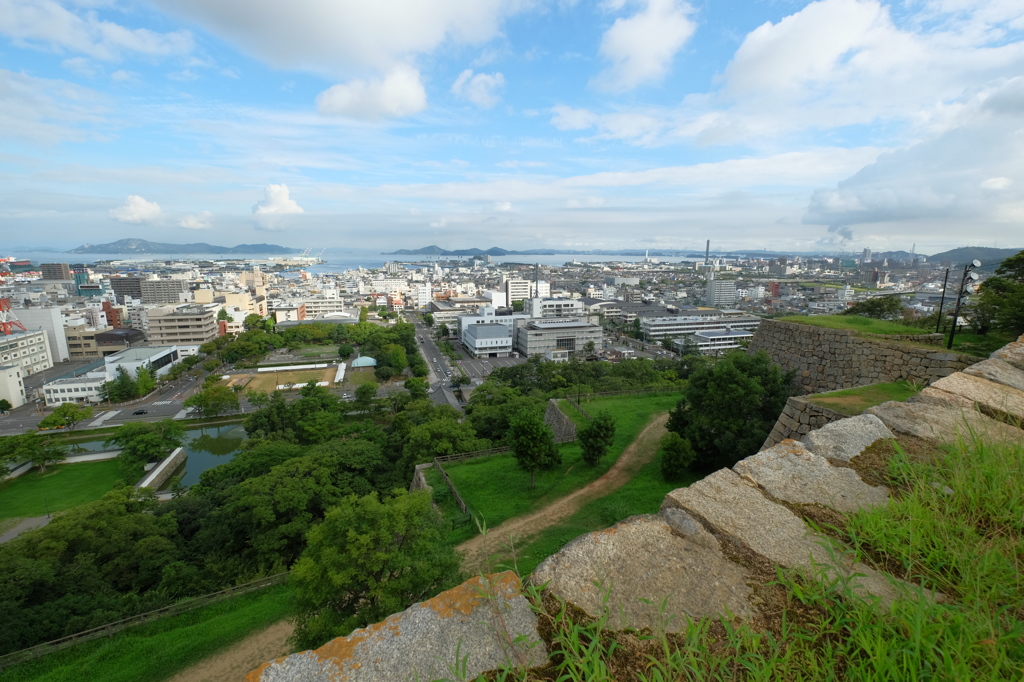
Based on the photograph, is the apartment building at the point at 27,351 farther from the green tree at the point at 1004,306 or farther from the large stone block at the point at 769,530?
the green tree at the point at 1004,306

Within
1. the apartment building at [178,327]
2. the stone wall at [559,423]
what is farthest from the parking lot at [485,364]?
the apartment building at [178,327]

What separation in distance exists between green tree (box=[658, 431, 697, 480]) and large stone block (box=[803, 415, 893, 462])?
5.03m

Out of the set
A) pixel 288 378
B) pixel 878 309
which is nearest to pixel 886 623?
pixel 878 309

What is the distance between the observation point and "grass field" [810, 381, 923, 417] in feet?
16.1

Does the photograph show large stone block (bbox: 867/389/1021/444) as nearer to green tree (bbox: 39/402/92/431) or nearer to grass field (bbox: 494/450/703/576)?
grass field (bbox: 494/450/703/576)

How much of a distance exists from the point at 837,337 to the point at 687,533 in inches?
298

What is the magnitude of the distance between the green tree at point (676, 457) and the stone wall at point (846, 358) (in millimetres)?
2380

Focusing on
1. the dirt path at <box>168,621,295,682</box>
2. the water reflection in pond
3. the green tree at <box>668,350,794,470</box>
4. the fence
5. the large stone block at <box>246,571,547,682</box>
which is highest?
the large stone block at <box>246,571,547,682</box>

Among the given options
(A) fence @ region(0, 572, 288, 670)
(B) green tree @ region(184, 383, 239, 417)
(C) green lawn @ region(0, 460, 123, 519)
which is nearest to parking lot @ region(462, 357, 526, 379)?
(B) green tree @ region(184, 383, 239, 417)

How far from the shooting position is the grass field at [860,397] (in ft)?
16.1

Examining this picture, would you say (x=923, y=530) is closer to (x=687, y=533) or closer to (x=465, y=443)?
(x=687, y=533)

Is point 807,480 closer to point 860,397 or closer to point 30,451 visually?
point 860,397

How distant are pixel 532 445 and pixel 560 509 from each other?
1.35 m

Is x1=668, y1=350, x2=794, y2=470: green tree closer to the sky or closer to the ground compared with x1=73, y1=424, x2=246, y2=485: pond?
closer to the sky
